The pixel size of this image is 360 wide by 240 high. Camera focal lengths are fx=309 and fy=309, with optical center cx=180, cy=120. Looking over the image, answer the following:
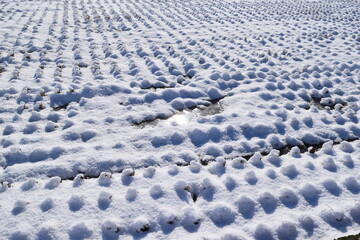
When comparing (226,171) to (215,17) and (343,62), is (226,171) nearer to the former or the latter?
(343,62)

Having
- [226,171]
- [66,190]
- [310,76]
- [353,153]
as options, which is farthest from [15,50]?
[353,153]

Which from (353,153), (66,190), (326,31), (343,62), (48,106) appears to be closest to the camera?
(66,190)

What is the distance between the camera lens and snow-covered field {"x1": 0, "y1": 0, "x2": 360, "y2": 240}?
238cm

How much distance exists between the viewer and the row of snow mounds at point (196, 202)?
2.27 m

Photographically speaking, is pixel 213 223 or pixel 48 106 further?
pixel 48 106

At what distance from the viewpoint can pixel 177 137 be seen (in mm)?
3342

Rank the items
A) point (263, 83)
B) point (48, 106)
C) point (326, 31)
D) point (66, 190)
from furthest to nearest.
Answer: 1. point (326, 31)
2. point (263, 83)
3. point (48, 106)
4. point (66, 190)

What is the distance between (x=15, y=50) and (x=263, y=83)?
466 cm

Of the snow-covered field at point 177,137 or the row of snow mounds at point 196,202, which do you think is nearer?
the row of snow mounds at point 196,202

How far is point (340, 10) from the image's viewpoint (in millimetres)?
10914

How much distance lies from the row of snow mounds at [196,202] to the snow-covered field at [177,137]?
0.03ft

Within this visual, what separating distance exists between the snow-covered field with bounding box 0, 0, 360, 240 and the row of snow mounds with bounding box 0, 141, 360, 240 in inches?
0.4

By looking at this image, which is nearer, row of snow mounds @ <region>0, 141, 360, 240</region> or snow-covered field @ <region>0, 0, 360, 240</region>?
row of snow mounds @ <region>0, 141, 360, 240</region>

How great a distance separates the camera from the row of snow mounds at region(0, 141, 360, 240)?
89.4 inches
